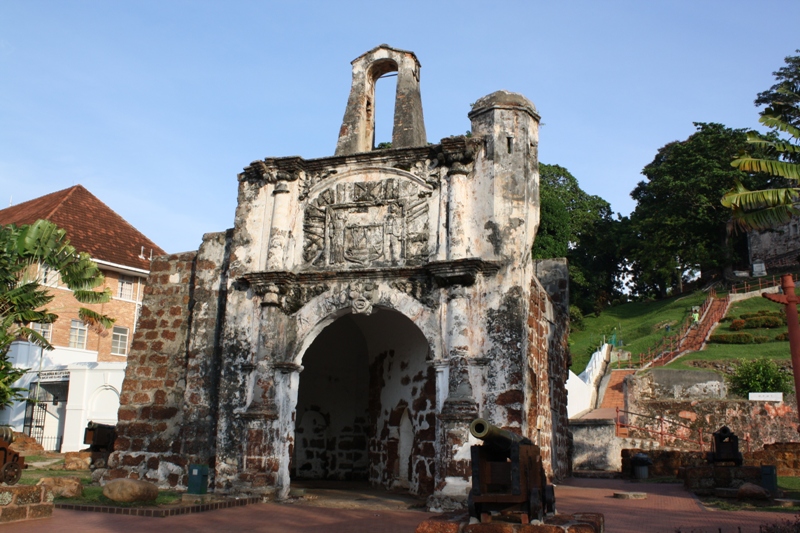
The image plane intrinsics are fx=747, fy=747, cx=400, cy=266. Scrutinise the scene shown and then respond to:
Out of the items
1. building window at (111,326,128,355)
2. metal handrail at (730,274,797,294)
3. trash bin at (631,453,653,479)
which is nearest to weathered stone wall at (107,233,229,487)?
trash bin at (631,453,653,479)

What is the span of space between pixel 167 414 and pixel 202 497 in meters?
2.87

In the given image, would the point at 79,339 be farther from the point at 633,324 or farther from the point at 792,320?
the point at 633,324

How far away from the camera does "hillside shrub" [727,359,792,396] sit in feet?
81.3

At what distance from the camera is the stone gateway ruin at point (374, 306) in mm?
11219

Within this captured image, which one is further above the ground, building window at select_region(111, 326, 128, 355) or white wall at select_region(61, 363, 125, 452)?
building window at select_region(111, 326, 128, 355)

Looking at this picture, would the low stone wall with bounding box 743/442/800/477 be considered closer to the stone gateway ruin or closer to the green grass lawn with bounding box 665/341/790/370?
the stone gateway ruin

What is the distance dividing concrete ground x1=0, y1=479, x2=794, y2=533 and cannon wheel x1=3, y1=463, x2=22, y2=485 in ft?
2.33

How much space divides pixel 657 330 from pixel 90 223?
92.4ft

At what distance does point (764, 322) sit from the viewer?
35094 millimetres

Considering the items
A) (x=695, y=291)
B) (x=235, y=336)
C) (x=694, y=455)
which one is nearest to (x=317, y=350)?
(x=235, y=336)

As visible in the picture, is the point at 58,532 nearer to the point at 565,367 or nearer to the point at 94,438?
the point at 94,438

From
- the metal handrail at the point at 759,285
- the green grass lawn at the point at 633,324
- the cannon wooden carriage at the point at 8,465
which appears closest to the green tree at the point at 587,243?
the green grass lawn at the point at 633,324

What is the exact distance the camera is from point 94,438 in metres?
14.4

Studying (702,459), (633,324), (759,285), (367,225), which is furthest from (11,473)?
(759,285)
